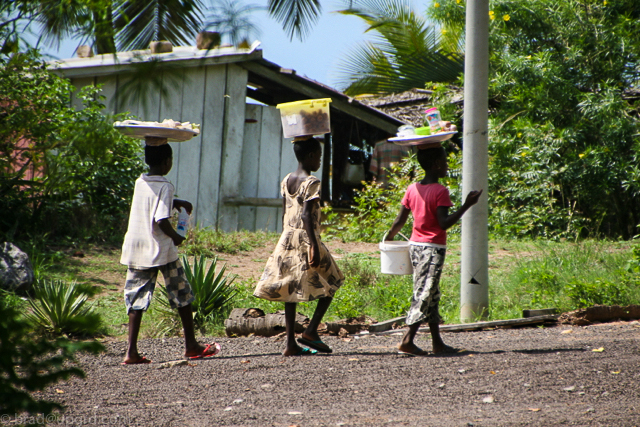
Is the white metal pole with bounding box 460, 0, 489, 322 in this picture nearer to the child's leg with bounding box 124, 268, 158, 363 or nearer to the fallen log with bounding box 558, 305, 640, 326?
the fallen log with bounding box 558, 305, 640, 326

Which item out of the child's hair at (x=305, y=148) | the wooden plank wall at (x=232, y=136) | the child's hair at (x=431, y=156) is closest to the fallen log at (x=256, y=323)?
the child's hair at (x=305, y=148)

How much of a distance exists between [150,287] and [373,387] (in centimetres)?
177

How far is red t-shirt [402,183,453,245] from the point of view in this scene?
Answer: 4281mm

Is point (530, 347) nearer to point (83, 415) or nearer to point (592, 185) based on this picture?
point (83, 415)

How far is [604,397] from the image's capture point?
3.25 m

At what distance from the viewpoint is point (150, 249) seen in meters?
4.22

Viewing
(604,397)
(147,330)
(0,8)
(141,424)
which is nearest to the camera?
(0,8)

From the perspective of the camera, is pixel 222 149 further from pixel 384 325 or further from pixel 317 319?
pixel 317 319

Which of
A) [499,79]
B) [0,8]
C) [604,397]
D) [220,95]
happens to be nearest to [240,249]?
[220,95]

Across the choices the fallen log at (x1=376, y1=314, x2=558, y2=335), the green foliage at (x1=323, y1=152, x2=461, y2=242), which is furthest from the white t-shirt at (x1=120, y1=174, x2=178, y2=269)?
the green foliage at (x1=323, y1=152, x2=461, y2=242)

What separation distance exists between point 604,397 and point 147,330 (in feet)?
12.9

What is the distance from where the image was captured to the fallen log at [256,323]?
5.19 m

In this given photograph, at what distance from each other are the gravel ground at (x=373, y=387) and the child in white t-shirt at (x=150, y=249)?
0.42 meters

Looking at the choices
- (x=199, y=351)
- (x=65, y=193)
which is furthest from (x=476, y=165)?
(x=65, y=193)
